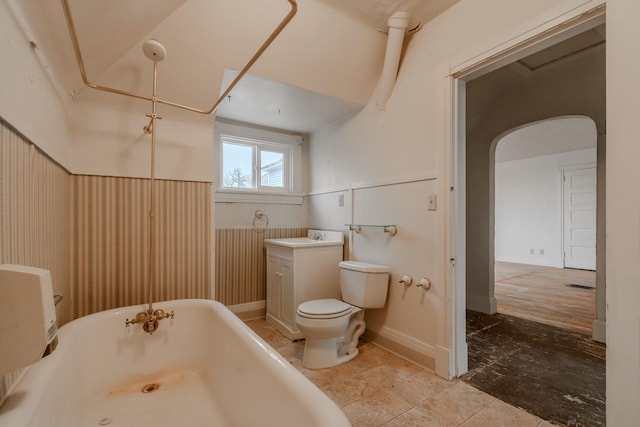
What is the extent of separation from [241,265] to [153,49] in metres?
2.02

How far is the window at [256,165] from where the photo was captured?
9.68ft

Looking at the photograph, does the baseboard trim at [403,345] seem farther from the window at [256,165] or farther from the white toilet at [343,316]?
the window at [256,165]

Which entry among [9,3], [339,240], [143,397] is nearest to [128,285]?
[143,397]

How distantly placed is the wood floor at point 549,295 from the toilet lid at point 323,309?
211cm

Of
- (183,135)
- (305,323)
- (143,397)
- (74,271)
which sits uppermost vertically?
(183,135)

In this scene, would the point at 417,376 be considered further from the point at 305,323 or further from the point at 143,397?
the point at 143,397

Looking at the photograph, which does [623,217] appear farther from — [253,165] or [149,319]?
[253,165]

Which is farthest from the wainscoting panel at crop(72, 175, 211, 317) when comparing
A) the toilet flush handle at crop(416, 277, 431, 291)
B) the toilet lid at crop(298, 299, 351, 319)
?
the toilet flush handle at crop(416, 277, 431, 291)

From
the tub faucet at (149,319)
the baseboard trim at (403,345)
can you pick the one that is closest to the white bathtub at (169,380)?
the tub faucet at (149,319)

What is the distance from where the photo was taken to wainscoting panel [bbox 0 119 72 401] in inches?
33.2

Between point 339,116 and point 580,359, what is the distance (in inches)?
106

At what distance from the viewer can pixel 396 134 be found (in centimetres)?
224

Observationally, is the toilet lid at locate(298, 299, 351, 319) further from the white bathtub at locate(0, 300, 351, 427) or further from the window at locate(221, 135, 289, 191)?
the window at locate(221, 135, 289, 191)

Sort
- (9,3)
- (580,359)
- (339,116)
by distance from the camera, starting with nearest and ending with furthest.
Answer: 1. (9,3)
2. (580,359)
3. (339,116)
